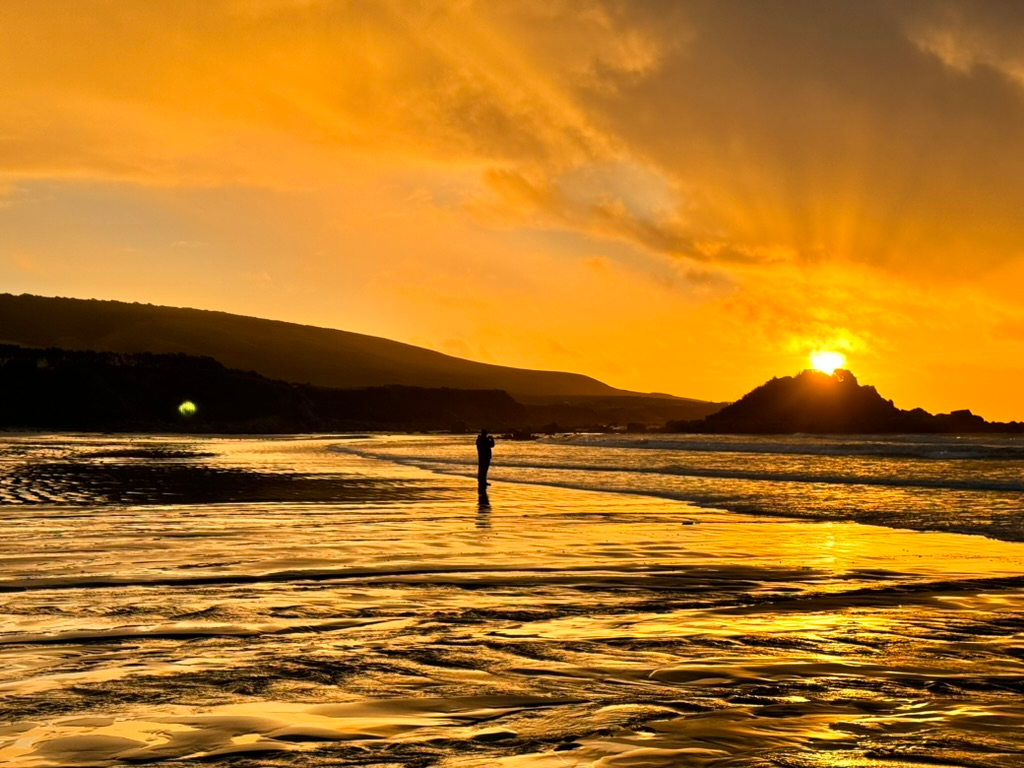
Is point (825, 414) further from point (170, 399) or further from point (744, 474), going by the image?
point (170, 399)

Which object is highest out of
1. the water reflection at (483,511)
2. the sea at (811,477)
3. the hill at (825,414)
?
the hill at (825,414)

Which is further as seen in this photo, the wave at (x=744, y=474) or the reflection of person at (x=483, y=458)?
the wave at (x=744, y=474)

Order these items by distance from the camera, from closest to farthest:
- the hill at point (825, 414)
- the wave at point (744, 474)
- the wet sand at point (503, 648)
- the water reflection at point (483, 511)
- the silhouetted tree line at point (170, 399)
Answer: the wet sand at point (503, 648)
the water reflection at point (483, 511)
the wave at point (744, 474)
the hill at point (825, 414)
the silhouetted tree line at point (170, 399)

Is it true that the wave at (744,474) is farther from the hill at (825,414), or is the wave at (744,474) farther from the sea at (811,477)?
the hill at (825,414)

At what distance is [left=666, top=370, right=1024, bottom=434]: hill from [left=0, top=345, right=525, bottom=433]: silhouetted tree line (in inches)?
1993

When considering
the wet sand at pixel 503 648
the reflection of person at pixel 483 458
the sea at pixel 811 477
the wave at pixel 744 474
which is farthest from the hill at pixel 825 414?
the wet sand at pixel 503 648

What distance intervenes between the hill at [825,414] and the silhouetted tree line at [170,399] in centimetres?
5063

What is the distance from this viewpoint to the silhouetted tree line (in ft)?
332

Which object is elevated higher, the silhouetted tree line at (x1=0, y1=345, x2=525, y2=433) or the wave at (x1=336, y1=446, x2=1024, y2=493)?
the silhouetted tree line at (x1=0, y1=345, x2=525, y2=433)

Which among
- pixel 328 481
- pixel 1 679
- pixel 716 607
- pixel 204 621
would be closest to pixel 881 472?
pixel 328 481

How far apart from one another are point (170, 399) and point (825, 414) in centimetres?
6990

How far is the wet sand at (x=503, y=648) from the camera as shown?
20.3 ft

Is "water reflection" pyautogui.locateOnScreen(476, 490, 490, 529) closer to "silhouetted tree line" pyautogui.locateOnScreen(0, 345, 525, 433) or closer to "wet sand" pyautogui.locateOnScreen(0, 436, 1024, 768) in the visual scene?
"wet sand" pyautogui.locateOnScreen(0, 436, 1024, 768)

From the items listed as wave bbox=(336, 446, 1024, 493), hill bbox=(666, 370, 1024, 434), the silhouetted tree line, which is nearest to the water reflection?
wave bbox=(336, 446, 1024, 493)
